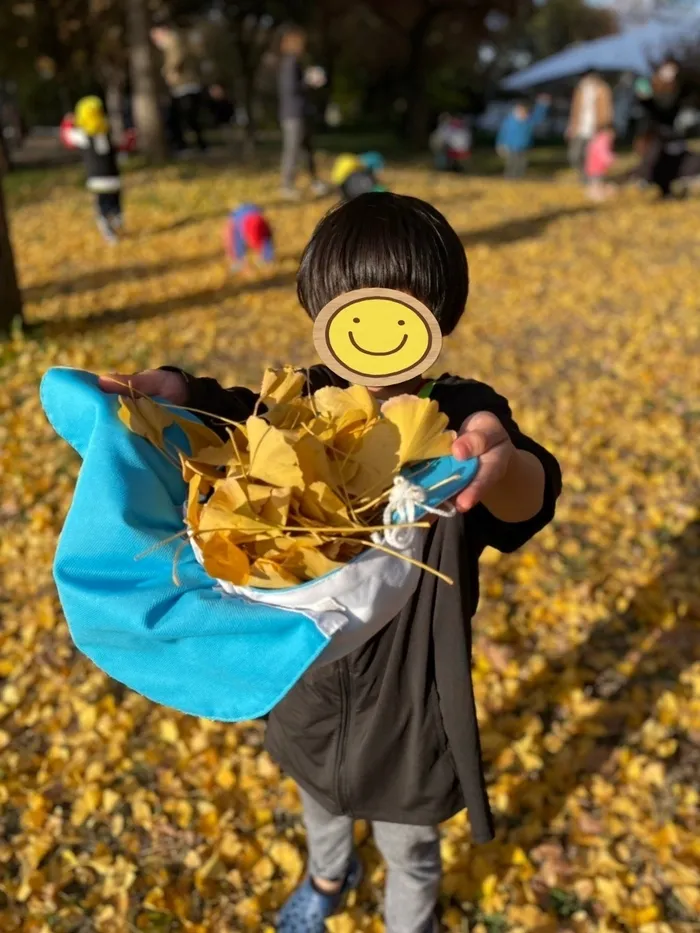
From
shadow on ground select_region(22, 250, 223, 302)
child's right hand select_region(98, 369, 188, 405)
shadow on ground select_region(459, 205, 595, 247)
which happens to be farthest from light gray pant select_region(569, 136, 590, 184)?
child's right hand select_region(98, 369, 188, 405)

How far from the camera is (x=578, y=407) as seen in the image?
4965mm

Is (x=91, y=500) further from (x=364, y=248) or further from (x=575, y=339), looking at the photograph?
(x=575, y=339)

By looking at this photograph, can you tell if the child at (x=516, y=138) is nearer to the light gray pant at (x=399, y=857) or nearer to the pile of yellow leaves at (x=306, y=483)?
the light gray pant at (x=399, y=857)

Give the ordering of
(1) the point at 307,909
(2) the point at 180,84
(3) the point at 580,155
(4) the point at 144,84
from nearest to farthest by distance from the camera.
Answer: (1) the point at 307,909 → (3) the point at 580,155 → (4) the point at 144,84 → (2) the point at 180,84

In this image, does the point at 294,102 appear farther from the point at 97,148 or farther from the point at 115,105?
the point at 115,105

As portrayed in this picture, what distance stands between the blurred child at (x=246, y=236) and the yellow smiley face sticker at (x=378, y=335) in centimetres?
680

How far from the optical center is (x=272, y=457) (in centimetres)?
95

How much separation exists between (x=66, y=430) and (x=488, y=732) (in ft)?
6.42

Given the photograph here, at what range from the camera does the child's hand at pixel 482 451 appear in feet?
3.43

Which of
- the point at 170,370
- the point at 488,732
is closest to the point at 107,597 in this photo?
the point at 170,370

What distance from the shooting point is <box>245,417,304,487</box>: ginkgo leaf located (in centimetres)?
94

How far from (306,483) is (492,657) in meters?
2.19

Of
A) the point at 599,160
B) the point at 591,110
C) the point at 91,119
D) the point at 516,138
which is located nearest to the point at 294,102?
the point at 91,119

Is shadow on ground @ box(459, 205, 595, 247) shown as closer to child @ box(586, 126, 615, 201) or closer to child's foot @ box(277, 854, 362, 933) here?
child @ box(586, 126, 615, 201)
